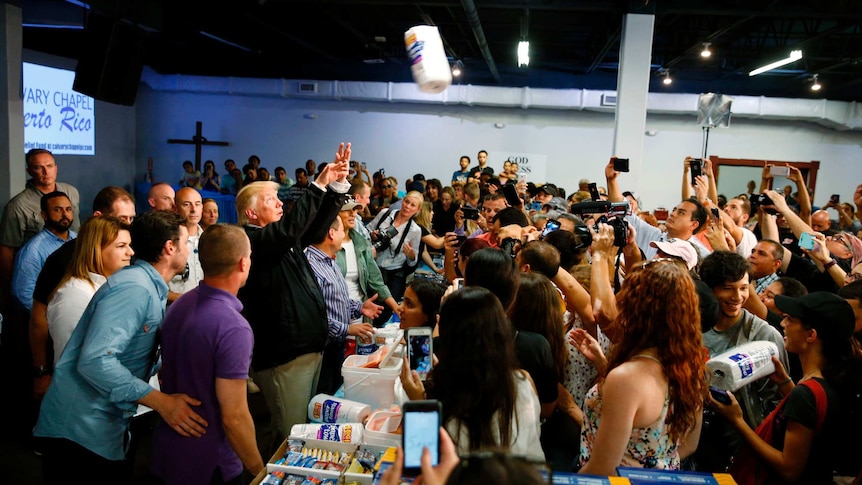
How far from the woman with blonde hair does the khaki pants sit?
79 centimetres

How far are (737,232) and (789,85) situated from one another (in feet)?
32.1

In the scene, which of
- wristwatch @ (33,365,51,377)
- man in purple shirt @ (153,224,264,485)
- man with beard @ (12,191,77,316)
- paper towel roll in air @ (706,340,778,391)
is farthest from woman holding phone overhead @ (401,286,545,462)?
man with beard @ (12,191,77,316)

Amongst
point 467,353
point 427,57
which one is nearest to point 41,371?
point 427,57

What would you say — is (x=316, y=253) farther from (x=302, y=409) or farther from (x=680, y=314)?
(x=680, y=314)

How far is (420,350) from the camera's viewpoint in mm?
1935

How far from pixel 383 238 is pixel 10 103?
4.05 meters

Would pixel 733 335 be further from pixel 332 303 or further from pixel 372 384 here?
pixel 332 303

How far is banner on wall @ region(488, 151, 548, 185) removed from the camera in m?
12.1

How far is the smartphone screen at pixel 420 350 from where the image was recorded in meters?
1.92

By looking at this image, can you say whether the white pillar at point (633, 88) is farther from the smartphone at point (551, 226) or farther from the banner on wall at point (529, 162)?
the banner on wall at point (529, 162)

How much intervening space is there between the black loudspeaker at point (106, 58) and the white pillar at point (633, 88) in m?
5.39

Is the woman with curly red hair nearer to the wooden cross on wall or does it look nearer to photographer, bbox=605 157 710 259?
photographer, bbox=605 157 710 259

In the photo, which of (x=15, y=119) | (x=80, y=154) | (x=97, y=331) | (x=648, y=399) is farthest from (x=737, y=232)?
(x=80, y=154)

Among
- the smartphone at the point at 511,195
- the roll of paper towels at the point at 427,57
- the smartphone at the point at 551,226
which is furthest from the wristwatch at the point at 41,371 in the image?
the smartphone at the point at 511,195
